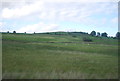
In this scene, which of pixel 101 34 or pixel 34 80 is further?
pixel 101 34

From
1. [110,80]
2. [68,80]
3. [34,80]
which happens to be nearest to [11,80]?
[34,80]

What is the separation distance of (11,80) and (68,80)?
413 cm

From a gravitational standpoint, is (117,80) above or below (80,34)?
below

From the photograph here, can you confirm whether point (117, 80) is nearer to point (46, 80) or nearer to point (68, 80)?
point (68, 80)

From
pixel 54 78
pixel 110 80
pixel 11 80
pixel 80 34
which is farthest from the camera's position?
pixel 80 34

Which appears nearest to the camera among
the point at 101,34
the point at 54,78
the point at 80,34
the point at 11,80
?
the point at 11,80

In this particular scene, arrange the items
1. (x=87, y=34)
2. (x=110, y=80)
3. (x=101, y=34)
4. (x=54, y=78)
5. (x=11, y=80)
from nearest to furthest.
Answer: (x=11, y=80) < (x=54, y=78) < (x=110, y=80) < (x=87, y=34) < (x=101, y=34)

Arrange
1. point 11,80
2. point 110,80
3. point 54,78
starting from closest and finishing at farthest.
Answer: point 11,80
point 54,78
point 110,80

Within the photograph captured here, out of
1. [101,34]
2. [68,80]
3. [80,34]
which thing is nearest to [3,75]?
[68,80]

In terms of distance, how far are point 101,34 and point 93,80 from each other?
72.7 metres

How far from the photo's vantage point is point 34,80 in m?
11.3

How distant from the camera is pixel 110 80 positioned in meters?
12.8

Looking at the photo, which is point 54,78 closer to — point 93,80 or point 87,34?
point 93,80

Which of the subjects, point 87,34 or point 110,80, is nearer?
point 110,80
